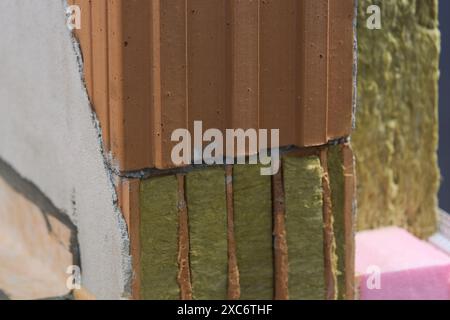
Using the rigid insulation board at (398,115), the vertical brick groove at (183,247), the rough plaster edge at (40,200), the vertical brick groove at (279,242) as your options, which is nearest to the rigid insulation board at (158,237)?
the vertical brick groove at (183,247)

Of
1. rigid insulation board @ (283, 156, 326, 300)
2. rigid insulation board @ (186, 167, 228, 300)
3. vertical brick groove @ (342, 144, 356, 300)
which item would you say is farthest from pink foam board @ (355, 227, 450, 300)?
rigid insulation board @ (186, 167, 228, 300)

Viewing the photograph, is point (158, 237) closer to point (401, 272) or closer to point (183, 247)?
point (183, 247)

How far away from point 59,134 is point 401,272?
117cm

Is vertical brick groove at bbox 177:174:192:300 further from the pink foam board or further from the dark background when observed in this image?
the dark background

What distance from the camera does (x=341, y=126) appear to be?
2062 mm

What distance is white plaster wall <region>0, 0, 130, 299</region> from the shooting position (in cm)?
199

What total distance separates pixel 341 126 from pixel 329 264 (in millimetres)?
→ 405

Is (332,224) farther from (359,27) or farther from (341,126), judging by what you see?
(359,27)

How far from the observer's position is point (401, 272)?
236 cm

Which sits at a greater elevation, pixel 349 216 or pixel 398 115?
pixel 398 115

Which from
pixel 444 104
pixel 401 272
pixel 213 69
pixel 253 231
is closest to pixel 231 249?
pixel 253 231
